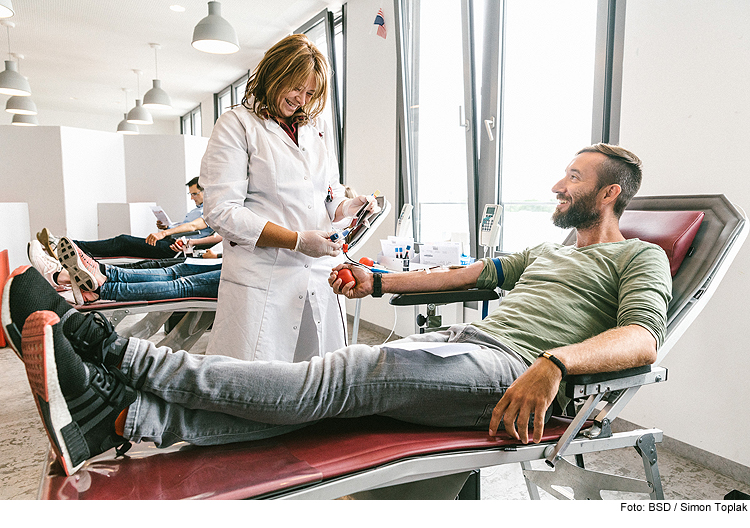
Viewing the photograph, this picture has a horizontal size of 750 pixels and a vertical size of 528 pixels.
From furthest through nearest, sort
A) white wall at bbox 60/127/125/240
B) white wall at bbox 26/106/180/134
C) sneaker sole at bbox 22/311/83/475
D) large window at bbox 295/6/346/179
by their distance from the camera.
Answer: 1. white wall at bbox 26/106/180/134
2. white wall at bbox 60/127/125/240
3. large window at bbox 295/6/346/179
4. sneaker sole at bbox 22/311/83/475

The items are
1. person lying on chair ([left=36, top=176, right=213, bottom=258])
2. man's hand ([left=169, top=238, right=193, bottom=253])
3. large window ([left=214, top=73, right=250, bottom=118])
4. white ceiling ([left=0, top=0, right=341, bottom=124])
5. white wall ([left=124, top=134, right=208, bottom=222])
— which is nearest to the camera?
man's hand ([left=169, top=238, right=193, bottom=253])

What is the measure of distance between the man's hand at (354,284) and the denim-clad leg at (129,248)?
2.83m

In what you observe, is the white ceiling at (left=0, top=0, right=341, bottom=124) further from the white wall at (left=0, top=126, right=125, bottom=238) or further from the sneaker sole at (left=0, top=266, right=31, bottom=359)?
the sneaker sole at (left=0, top=266, right=31, bottom=359)

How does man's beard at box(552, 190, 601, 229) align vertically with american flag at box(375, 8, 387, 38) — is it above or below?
below

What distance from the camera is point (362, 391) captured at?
1.01m

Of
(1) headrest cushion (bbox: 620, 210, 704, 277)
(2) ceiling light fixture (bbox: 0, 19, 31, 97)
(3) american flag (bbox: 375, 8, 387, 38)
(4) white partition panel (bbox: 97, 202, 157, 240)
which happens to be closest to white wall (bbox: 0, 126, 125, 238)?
(4) white partition panel (bbox: 97, 202, 157, 240)

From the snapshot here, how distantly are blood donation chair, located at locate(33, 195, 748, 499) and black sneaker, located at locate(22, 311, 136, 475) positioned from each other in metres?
0.06

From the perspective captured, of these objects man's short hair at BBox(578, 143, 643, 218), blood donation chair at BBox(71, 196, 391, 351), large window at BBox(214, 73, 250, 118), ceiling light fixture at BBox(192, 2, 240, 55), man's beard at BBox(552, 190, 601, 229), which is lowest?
blood donation chair at BBox(71, 196, 391, 351)

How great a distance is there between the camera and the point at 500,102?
114 inches

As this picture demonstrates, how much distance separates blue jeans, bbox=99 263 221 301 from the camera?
2.37 metres

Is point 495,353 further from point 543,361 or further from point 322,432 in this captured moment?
point 322,432

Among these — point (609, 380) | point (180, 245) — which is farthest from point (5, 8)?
point (609, 380)

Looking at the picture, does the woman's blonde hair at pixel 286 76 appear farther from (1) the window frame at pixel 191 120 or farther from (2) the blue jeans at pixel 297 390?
(1) the window frame at pixel 191 120

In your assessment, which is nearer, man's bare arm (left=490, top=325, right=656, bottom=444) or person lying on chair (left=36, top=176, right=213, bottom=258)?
man's bare arm (left=490, top=325, right=656, bottom=444)
